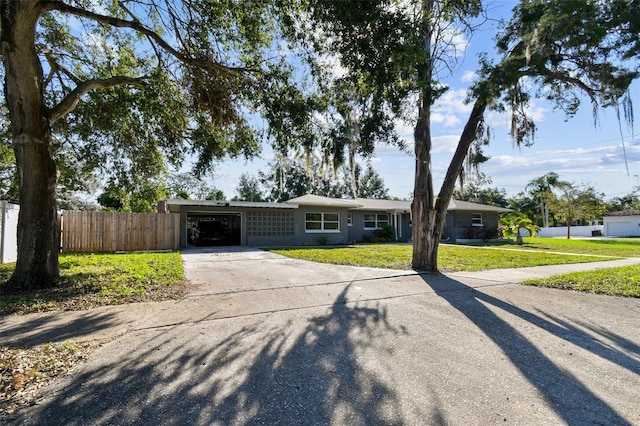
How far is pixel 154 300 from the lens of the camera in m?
5.77

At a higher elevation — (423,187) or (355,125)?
(355,125)

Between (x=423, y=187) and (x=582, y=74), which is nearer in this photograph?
(x=582, y=74)

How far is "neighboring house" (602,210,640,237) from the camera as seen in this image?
117 feet

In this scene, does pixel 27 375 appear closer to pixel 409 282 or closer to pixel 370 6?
pixel 370 6

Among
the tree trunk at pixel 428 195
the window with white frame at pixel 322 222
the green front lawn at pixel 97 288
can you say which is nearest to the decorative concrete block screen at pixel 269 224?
the window with white frame at pixel 322 222

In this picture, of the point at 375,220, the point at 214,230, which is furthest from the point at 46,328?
the point at 214,230

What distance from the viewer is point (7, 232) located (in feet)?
32.3

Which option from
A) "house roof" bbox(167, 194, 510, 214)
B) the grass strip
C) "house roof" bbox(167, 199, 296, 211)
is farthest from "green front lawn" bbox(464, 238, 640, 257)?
"house roof" bbox(167, 199, 296, 211)

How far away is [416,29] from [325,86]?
2.95 meters

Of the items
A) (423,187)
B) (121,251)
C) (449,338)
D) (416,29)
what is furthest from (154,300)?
(121,251)

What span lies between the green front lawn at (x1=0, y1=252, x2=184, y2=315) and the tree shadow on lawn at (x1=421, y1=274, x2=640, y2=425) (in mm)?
5283

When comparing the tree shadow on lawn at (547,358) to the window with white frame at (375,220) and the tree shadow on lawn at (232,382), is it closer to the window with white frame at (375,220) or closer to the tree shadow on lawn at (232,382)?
the tree shadow on lawn at (232,382)

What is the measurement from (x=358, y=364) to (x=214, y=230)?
79.2ft

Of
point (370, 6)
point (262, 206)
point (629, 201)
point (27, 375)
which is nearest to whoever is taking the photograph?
point (27, 375)
